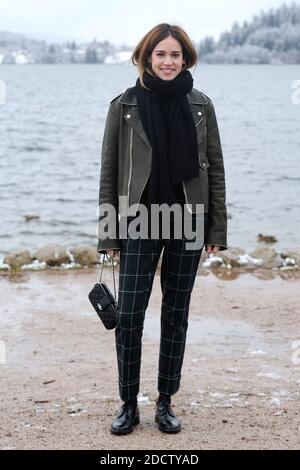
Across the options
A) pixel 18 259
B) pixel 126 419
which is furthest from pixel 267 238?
pixel 126 419

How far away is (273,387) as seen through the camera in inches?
225

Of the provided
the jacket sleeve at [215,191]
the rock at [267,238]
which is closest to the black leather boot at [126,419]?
the jacket sleeve at [215,191]

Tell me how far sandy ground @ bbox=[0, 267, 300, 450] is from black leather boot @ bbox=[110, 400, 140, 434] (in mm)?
43

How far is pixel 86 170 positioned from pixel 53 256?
48.6 feet

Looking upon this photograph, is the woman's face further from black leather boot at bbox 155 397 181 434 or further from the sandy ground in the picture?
the sandy ground

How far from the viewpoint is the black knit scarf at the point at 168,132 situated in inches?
166

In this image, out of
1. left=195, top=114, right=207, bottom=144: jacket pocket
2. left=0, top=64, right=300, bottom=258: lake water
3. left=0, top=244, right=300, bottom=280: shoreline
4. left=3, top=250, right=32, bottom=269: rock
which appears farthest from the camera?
left=0, top=64, right=300, bottom=258: lake water

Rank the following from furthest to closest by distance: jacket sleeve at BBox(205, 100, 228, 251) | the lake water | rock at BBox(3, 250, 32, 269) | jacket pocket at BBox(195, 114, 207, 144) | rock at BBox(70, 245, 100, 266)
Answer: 1. the lake water
2. rock at BBox(70, 245, 100, 266)
3. rock at BBox(3, 250, 32, 269)
4. jacket sleeve at BBox(205, 100, 228, 251)
5. jacket pocket at BBox(195, 114, 207, 144)

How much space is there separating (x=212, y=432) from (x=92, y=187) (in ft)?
58.0

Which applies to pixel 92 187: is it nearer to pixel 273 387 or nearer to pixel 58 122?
pixel 273 387

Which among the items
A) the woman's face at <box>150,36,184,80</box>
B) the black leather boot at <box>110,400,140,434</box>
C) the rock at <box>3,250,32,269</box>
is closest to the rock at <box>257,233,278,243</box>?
the rock at <box>3,250,32,269</box>

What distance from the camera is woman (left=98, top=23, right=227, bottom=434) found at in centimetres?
424

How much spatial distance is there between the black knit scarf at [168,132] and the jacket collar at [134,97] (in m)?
0.04
